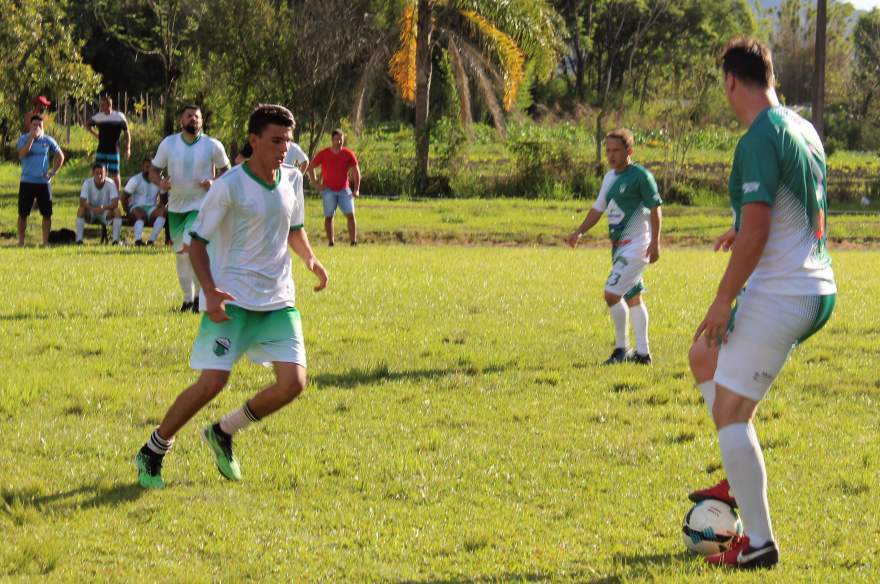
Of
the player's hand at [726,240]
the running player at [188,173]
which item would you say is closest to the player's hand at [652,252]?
the player's hand at [726,240]

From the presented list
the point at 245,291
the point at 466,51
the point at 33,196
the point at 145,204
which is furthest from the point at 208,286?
the point at 466,51

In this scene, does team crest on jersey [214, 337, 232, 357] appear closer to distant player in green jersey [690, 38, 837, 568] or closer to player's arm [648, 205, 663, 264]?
distant player in green jersey [690, 38, 837, 568]

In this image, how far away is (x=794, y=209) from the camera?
4895 millimetres

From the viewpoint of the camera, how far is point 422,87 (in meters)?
31.8

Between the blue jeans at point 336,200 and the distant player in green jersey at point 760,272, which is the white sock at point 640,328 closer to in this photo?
the distant player in green jersey at point 760,272

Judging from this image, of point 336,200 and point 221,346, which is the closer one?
point 221,346

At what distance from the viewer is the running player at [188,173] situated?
39.6ft

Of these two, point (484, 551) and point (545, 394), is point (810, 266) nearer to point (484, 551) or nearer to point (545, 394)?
point (484, 551)

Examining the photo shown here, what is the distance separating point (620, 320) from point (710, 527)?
16.2 feet

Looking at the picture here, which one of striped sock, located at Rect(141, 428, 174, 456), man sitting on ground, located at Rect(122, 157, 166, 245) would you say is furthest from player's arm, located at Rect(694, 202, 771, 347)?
man sitting on ground, located at Rect(122, 157, 166, 245)

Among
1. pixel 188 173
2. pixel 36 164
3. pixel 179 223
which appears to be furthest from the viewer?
pixel 36 164

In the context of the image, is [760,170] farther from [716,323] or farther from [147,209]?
[147,209]

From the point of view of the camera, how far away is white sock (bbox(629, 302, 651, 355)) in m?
10.1

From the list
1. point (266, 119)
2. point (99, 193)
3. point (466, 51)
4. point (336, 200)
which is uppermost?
point (466, 51)
